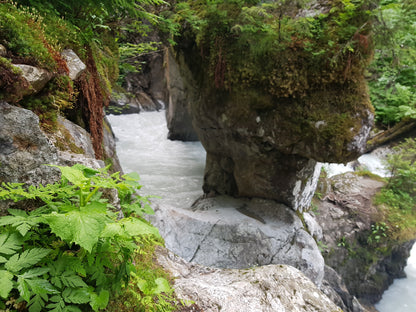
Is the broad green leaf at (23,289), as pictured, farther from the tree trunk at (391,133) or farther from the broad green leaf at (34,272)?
the tree trunk at (391,133)

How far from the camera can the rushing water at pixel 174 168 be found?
982 centimetres

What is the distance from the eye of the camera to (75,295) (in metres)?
1.38

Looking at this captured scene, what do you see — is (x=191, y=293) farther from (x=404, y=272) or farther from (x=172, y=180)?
(x=404, y=272)

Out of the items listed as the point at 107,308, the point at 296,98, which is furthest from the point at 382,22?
the point at 107,308

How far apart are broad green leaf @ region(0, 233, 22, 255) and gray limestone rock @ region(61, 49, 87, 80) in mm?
1873

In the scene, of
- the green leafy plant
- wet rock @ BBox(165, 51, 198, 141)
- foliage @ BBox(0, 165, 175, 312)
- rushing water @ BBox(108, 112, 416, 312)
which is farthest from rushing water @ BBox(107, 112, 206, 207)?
the green leafy plant

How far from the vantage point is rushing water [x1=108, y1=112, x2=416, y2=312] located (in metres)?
9.82

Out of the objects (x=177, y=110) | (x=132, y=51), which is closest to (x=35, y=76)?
(x=132, y=51)

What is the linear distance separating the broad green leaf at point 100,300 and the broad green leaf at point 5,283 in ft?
1.35

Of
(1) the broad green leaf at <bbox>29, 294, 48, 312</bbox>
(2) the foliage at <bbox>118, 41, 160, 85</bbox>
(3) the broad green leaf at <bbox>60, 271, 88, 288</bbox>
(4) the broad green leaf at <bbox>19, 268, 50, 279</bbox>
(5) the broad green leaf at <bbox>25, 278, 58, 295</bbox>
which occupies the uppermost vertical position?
(2) the foliage at <bbox>118, 41, 160, 85</bbox>

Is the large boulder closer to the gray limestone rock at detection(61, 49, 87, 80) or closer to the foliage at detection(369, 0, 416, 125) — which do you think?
the foliage at detection(369, 0, 416, 125)

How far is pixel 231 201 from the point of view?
8.20m

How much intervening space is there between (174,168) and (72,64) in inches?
365

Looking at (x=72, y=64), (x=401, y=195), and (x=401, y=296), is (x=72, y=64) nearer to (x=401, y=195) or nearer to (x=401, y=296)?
(x=401, y=195)
